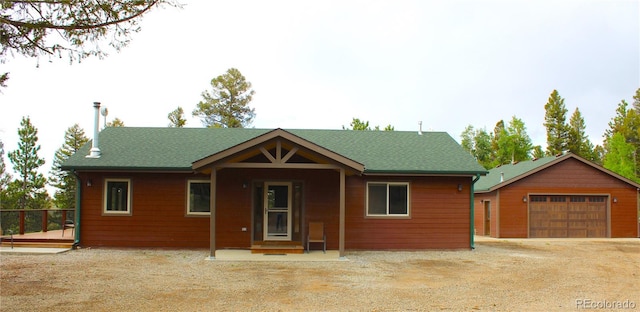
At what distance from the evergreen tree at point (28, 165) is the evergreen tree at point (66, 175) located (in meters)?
1.39

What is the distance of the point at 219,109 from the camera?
40.0 metres

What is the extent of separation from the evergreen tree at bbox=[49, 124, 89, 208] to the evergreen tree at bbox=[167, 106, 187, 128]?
574 cm

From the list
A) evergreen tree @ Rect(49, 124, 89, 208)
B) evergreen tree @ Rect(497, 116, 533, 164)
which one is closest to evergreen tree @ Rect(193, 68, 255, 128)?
evergreen tree @ Rect(49, 124, 89, 208)

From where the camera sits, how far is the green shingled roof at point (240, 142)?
1477 cm

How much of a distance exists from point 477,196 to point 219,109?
72.7 ft

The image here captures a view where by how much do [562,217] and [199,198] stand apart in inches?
546

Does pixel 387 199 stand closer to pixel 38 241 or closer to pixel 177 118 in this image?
pixel 38 241

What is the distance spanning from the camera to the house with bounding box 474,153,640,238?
20.8m

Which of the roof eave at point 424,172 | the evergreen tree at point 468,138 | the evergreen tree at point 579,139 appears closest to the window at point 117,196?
the roof eave at point 424,172

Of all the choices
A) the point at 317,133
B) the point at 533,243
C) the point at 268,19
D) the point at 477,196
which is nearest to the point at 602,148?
the point at 477,196

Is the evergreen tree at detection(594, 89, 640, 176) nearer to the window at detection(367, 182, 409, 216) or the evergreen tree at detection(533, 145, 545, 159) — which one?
the evergreen tree at detection(533, 145, 545, 159)

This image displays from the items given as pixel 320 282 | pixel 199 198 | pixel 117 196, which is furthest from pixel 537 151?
pixel 320 282

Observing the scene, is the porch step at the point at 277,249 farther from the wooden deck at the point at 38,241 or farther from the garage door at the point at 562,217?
the garage door at the point at 562,217

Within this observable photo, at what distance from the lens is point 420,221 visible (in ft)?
50.1
